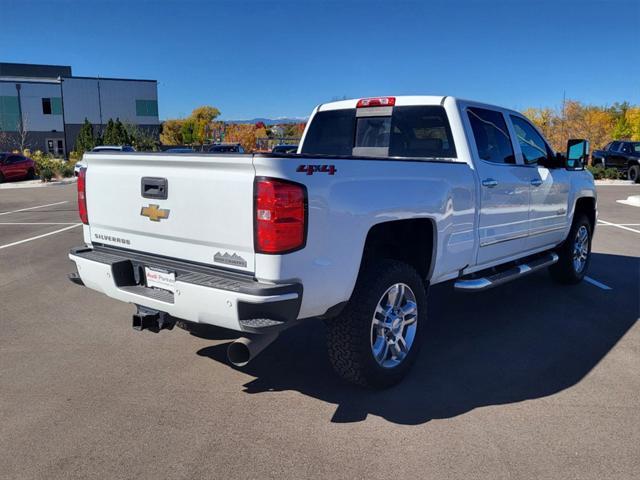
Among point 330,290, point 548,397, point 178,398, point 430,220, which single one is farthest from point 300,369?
point 548,397

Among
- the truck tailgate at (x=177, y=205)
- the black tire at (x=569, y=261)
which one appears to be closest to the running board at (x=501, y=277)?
the black tire at (x=569, y=261)

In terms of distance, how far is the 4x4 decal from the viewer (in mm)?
3125

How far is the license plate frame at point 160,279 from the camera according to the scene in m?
3.45

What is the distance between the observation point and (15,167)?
28.2 m

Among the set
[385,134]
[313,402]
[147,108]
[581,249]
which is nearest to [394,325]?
[313,402]

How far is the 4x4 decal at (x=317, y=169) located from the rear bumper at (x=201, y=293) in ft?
2.13

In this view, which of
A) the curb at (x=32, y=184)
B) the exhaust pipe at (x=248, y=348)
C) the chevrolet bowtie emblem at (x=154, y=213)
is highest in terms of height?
the chevrolet bowtie emblem at (x=154, y=213)

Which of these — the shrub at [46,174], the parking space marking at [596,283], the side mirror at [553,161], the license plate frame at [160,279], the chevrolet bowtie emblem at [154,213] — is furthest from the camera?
the shrub at [46,174]

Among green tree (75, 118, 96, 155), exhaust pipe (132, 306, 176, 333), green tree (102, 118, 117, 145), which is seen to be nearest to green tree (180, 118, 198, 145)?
green tree (75, 118, 96, 155)

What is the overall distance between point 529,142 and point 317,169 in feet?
12.1

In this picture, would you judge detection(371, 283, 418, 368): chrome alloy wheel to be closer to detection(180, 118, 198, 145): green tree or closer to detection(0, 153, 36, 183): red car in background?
detection(0, 153, 36, 183): red car in background

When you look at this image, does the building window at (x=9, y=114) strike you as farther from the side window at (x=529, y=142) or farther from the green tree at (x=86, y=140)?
the side window at (x=529, y=142)

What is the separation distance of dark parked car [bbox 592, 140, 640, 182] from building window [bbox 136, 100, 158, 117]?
4948cm

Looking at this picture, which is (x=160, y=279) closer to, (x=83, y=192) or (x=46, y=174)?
(x=83, y=192)
